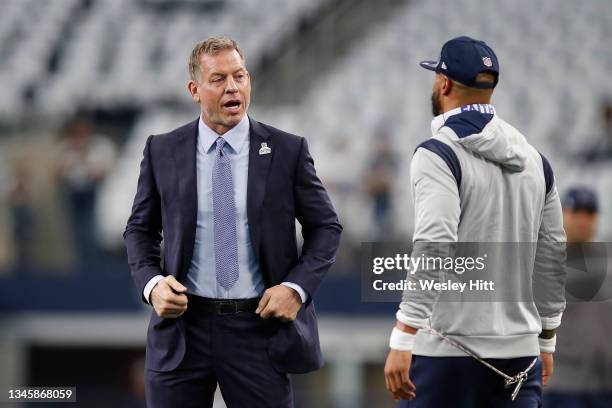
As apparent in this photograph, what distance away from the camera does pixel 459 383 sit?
11.2 feet

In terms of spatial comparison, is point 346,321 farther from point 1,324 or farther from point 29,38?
point 29,38

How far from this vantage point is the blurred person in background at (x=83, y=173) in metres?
11.1

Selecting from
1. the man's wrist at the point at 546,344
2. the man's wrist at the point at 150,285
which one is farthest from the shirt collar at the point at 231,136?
the man's wrist at the point at 546,344

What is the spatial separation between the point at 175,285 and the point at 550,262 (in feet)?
3.89

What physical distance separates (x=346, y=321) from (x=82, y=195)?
2.90 m

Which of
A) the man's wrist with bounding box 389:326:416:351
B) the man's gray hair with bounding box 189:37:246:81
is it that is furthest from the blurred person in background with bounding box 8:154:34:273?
the man's wrist with bounding box 389:326:416:351

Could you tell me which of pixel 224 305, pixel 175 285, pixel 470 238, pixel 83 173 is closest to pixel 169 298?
pixel 175 285

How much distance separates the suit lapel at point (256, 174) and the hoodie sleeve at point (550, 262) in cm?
86

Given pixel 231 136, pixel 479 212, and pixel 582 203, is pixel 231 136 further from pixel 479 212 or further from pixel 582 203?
pixel 582 203

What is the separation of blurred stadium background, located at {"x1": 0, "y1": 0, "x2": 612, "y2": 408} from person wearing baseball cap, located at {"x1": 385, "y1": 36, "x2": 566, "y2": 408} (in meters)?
6.88

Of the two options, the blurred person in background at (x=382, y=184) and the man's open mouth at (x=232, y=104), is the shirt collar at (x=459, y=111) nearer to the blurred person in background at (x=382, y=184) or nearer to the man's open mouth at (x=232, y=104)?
the man's open mouth at (x=232, y=104)

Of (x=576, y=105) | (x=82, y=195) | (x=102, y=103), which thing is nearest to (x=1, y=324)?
(x=82, y=195)

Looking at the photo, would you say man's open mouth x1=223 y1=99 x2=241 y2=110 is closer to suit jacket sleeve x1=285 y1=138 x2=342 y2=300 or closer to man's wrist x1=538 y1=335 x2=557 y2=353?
suit jacket sleeve x1=285 y1=138 x2=342 y2=300

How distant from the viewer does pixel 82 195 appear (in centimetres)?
1139
